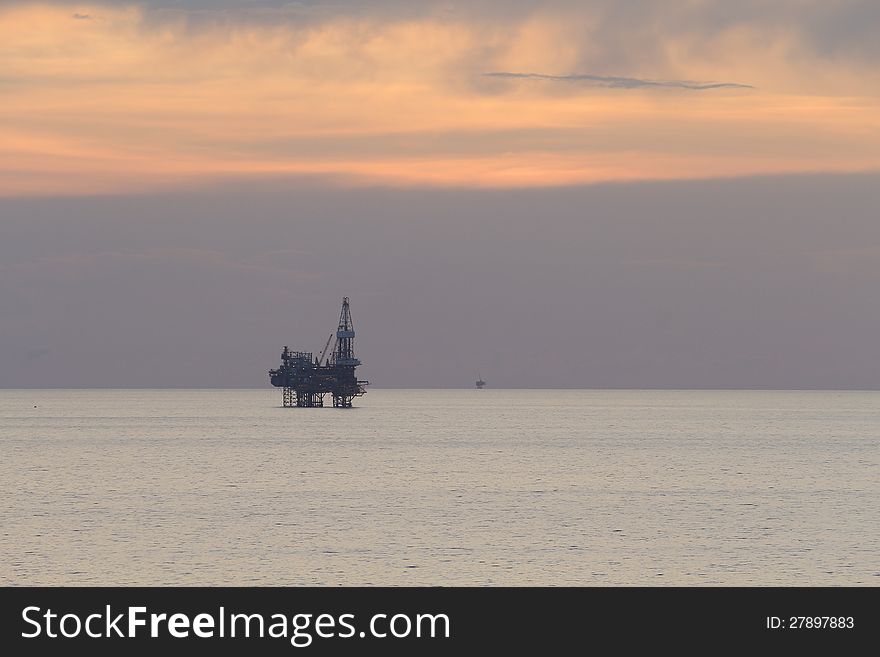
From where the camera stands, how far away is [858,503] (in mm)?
102875

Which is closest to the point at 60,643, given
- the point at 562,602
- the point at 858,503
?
the point at 562,602

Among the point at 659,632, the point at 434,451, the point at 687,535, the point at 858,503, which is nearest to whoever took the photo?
the point at 659,632

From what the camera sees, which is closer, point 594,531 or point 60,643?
point 60,643

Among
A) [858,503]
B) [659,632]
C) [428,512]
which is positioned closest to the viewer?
[659,632]

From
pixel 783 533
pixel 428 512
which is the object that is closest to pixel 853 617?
pixel 783 533

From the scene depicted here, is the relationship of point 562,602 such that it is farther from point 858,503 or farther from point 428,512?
point 858,503

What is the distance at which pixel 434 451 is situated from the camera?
6954 inches

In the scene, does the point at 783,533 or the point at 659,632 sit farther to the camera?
the point at 783,533

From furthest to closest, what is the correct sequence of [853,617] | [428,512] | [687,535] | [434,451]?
[434,451], [428,512], [687,535], [853,617]

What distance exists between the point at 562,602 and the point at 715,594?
2.53m

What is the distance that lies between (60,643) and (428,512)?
70738mm

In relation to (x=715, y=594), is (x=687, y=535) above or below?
below

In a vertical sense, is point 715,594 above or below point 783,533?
above

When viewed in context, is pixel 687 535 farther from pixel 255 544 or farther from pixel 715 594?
pixel 715 594
